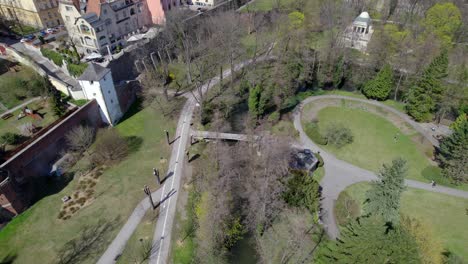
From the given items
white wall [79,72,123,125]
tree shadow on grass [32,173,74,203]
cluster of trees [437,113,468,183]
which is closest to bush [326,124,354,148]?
cluster of trees [437,113,468,183]

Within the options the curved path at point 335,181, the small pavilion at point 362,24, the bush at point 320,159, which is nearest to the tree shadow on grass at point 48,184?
the curved path at point 335,181

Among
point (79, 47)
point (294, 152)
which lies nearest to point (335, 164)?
point (294, 152)

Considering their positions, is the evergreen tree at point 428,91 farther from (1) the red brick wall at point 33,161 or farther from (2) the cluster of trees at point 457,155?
(1) the red brick wall at point 33,161

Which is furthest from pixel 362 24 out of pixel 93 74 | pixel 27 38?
pixel 27 38

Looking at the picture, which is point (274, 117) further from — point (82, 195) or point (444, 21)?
point (444, 21)

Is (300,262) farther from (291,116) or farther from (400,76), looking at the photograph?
(400,76)

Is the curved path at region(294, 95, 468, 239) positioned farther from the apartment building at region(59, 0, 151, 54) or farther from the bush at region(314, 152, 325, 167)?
the apartment building at region(59, 0, 151, 54)
